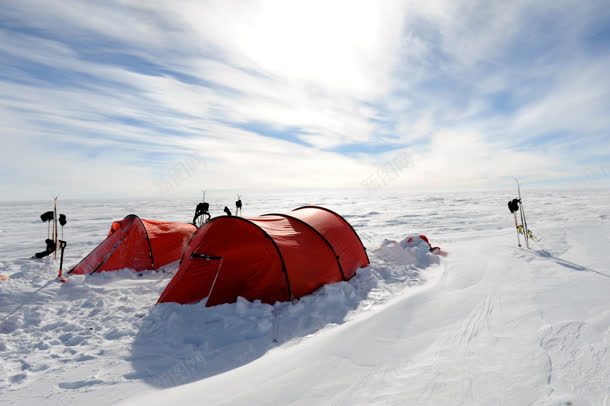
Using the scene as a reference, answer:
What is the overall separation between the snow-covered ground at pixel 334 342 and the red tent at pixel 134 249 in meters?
0.88

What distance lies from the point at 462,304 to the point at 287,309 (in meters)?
3.15

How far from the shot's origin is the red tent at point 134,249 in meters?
9.03

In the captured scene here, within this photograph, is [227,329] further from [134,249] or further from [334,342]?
[134,249]

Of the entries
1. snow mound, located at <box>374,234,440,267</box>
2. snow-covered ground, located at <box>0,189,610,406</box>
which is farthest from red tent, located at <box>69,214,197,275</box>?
snow mound, located at <box>374,234,440,267</box>

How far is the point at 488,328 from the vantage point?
4.59 meters

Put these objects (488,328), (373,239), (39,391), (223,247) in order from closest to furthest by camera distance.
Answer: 1. (39,391)
2. (488,328)
3. (223,247)
4. (373,239)

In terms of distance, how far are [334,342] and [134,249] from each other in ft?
24.1

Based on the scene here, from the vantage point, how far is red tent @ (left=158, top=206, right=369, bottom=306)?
20.9 ft

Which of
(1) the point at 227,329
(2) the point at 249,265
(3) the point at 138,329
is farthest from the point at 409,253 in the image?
(3) the point at 138,329

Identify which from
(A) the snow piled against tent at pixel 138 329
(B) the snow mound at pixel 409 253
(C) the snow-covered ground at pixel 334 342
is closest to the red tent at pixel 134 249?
(C) the snow-covered ground at pixel 334 342

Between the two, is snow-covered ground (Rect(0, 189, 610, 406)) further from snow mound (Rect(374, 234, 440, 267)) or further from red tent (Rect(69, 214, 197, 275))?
snow mound (Rect(374, 234, 440, 267))

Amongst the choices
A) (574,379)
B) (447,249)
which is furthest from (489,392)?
(447,249)

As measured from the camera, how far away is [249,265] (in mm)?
6520

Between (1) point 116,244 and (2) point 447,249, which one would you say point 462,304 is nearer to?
(2) point 447,249
